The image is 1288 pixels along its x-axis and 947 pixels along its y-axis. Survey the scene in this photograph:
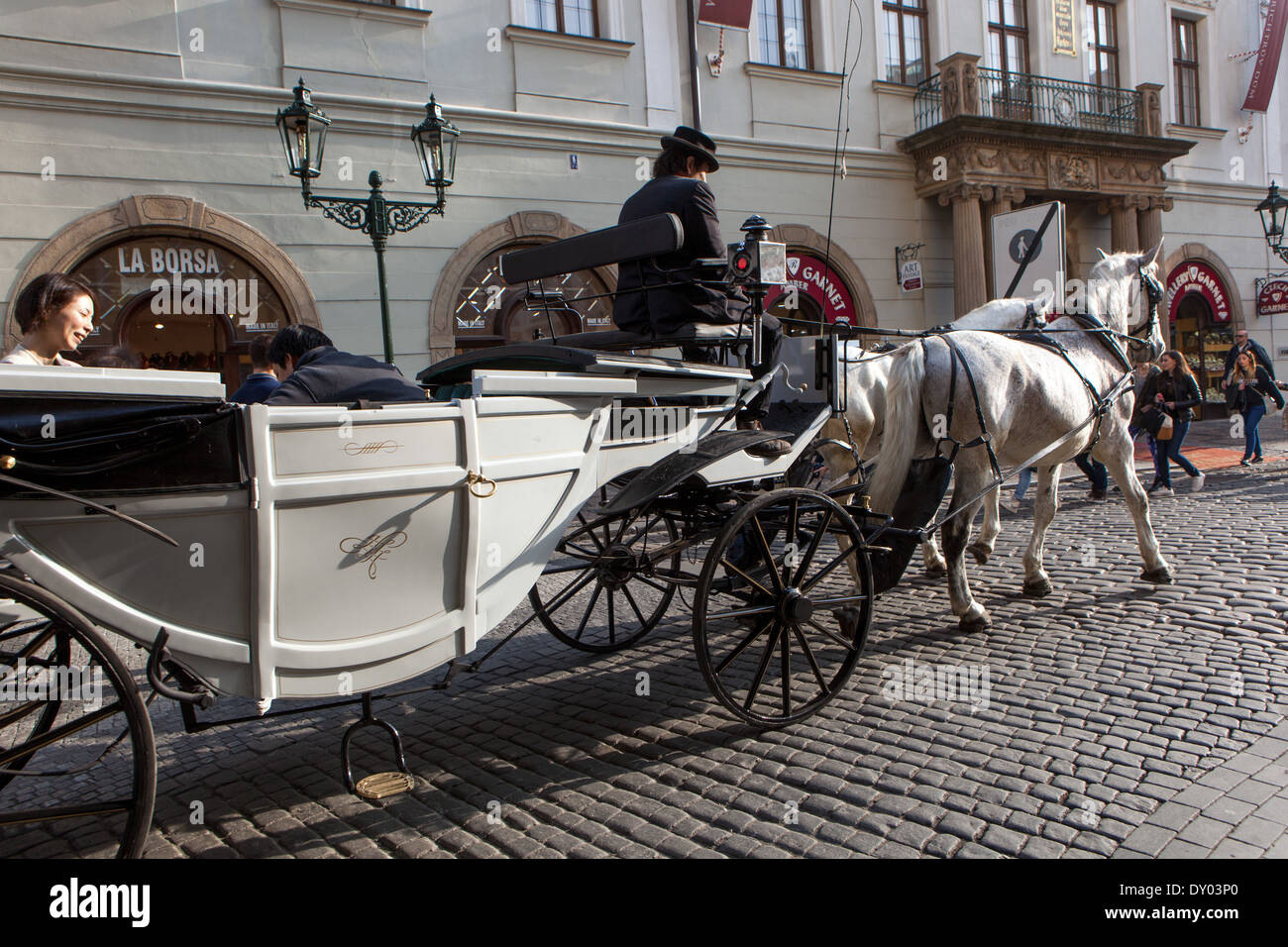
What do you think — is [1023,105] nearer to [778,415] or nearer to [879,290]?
[879,290]

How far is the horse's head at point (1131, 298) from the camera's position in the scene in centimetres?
574

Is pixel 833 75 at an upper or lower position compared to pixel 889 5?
lower

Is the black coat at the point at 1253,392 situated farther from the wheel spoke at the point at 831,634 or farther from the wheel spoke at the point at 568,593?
the wheel spoke at the point at 568,593

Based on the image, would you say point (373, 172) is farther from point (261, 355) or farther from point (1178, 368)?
point (1178, 368)

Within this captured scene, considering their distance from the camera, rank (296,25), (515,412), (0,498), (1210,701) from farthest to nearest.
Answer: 1. (296,25)
2. (1210,701)
3. (515,412)
4. (0,498)

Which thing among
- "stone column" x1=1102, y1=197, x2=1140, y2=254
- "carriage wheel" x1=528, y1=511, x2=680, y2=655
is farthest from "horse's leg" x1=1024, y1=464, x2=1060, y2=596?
"stone column" x1=1102, y1=197, x2=1140, y2=254

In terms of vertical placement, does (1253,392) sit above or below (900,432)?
above

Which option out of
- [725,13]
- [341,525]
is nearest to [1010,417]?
[341,525]

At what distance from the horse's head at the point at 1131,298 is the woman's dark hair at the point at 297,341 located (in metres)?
4.69

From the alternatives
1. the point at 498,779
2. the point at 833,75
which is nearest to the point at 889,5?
the point at 833,75

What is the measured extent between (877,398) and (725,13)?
889 cm

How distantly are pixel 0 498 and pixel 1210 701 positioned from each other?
3.98 meters

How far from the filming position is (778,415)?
14.2 feet

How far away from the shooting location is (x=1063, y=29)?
15305 mm
